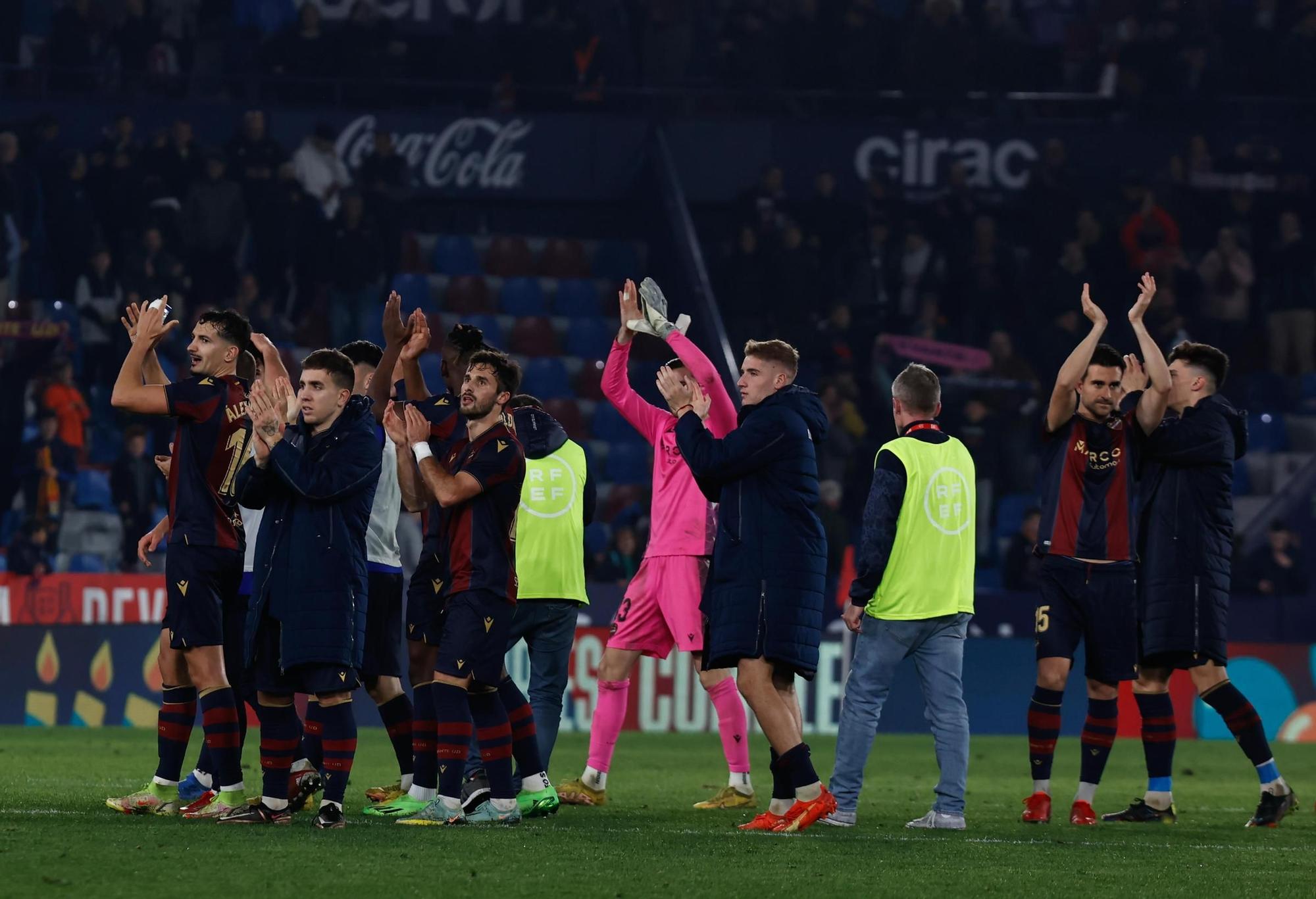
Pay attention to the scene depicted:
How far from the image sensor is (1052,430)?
8.78 m

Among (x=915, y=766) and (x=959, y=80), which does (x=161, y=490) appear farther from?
(x=959, y=80)

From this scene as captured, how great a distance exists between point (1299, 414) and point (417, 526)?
10.0 metres

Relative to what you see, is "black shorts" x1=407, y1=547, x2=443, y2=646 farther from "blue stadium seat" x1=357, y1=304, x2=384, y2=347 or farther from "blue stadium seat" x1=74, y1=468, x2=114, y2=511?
"blue stadium seat" x1=357, y1=304, x2=384, y2=347

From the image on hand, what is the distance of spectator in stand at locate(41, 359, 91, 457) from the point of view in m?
17.9

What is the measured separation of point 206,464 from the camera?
786 centimetres

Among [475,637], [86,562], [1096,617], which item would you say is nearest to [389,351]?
[475,637]

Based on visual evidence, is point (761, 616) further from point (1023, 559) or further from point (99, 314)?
point (99, 314)

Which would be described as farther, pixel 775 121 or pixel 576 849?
pixel 775 121

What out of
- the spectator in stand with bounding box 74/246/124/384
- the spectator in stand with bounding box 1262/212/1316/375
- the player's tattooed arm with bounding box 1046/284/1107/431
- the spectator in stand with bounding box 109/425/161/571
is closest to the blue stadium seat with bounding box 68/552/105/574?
the spectator in stand with bounding box 109/425/161/571

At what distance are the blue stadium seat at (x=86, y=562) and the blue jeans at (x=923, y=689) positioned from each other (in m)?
9.96

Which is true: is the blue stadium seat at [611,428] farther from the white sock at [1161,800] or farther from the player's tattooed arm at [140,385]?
the player's tattooed arm at [140,385]

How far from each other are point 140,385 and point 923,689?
3533mm

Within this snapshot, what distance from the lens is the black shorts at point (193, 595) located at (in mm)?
7727

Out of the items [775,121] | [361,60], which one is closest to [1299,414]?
[775,121]
